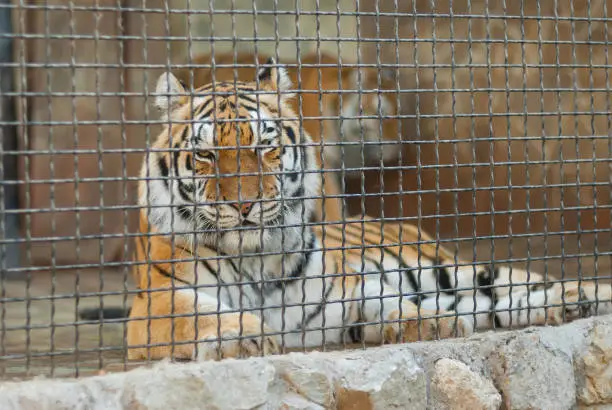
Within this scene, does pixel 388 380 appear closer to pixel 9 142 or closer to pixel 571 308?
pixel 571 308

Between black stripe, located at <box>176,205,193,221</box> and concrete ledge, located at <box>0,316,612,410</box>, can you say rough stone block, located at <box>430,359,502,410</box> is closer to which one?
concrete ledge, located at <box>0,316,612,410</box>

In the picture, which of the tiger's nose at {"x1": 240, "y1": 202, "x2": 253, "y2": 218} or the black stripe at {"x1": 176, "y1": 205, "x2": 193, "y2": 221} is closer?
the tiger's nose at {"x1": 240, "y1": 202, "x2": 253, "y2": 218}

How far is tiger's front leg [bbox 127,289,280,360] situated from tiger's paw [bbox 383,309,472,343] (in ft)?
1.20

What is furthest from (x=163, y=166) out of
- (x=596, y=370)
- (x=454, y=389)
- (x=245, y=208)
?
(x=596, y=370)

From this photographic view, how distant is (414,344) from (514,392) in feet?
1.07

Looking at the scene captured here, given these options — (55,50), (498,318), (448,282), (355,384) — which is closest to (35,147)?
(55,50)

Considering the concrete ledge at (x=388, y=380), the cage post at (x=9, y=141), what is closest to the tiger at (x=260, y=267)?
the concrete ledge at (x=388, y=380)

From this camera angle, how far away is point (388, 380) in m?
2.08

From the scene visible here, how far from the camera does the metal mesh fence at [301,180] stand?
6.49ft

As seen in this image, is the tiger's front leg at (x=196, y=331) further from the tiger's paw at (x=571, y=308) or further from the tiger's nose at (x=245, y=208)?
the tiger's paw at (x=571, y=308)

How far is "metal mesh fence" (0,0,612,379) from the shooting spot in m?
1.98

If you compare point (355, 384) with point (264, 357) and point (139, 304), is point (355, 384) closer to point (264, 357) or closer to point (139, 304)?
point (264, 357)

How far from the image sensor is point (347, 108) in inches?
219

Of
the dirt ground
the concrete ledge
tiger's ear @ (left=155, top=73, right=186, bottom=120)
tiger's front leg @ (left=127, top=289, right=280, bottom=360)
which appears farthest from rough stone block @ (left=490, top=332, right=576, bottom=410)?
tiger's ear @ (left=155, top=73, right=186, bottom=120)
